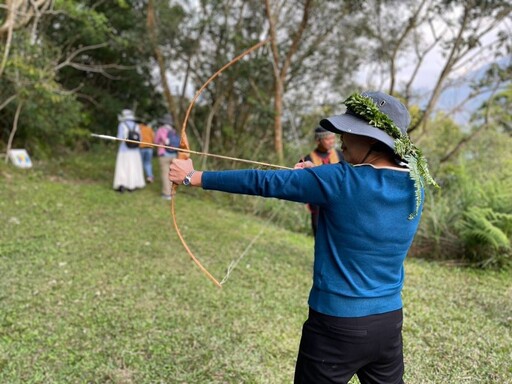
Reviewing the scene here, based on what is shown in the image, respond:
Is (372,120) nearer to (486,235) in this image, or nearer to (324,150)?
(324,150)

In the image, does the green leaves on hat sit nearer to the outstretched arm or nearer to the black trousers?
the black trousers

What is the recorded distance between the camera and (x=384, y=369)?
1.90 m

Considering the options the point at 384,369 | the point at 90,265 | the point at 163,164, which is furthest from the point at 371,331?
the point at 163,164

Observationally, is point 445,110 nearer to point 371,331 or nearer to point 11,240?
point 11,240

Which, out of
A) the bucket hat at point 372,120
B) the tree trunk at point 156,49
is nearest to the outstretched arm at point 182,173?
the bucket hat at point 372,120

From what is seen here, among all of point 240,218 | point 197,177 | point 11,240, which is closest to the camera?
point 197,177

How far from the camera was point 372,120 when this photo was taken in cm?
169

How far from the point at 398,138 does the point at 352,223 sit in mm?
369

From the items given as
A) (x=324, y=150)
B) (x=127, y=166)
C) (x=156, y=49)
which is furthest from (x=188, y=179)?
(x=156, y=49)

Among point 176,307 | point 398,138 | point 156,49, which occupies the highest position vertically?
point 156,49

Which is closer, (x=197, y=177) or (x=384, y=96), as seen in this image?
(x=384, y=96)

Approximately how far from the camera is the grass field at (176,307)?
10.6 ft

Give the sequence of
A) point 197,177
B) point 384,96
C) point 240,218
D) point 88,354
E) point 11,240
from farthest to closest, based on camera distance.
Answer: point 240,218
point 11,240
point 88,354
point 197,177
point 384,96

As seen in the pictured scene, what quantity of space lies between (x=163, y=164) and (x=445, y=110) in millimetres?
6909
